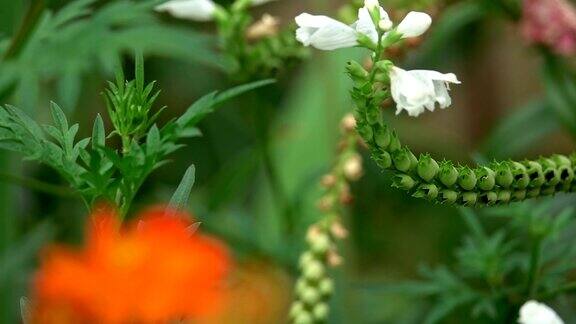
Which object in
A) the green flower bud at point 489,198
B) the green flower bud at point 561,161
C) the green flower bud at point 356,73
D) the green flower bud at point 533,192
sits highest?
the green flower bud at point 356,73

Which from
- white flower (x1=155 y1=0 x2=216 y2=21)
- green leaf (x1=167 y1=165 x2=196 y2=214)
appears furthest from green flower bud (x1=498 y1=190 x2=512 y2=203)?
white flower (x1=155 y1=0 x2=216 y2=21)

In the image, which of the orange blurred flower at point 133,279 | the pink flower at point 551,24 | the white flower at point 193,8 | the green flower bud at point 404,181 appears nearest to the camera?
the orange blurred flower at point 133,279

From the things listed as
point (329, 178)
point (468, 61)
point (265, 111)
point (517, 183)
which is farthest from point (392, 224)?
point (517, 183)

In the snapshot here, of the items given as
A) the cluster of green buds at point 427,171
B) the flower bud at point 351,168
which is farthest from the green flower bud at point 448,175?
the flower bud at point 351,168

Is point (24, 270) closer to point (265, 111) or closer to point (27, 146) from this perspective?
point (265, 111)

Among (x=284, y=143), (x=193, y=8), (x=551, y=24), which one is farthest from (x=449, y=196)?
(x=284, y=143)

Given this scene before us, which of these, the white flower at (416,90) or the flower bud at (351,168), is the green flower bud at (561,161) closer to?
the white flower at (416,90)
